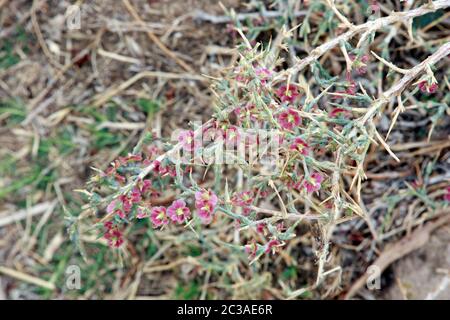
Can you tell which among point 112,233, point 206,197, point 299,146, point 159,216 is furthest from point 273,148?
point 112,233

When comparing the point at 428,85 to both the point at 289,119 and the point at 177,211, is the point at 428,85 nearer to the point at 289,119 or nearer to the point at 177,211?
the point at 289,119

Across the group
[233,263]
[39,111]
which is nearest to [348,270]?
[233,263]

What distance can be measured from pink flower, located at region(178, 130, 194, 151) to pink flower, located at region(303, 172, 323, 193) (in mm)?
275

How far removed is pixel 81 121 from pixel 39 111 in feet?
0.58

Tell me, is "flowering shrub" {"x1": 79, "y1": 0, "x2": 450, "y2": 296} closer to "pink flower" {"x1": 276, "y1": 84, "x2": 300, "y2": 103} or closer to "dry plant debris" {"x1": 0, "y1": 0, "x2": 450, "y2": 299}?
"pink flower" {"x1": 276, "y1": 84, "x2": 300, "y2": 103}

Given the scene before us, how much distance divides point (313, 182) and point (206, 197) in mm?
239

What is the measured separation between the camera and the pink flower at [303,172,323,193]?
4.23 feet

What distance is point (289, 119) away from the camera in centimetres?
131

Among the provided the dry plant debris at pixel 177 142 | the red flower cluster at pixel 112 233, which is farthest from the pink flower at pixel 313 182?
the red flower cluster at pixel 112 233

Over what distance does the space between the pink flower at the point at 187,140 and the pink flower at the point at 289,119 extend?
0.68ft

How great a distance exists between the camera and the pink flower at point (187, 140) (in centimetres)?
135

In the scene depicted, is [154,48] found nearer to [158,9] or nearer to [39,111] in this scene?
[158,9]

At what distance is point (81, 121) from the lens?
7.39ft

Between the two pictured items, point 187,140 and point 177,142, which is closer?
point 187,140
